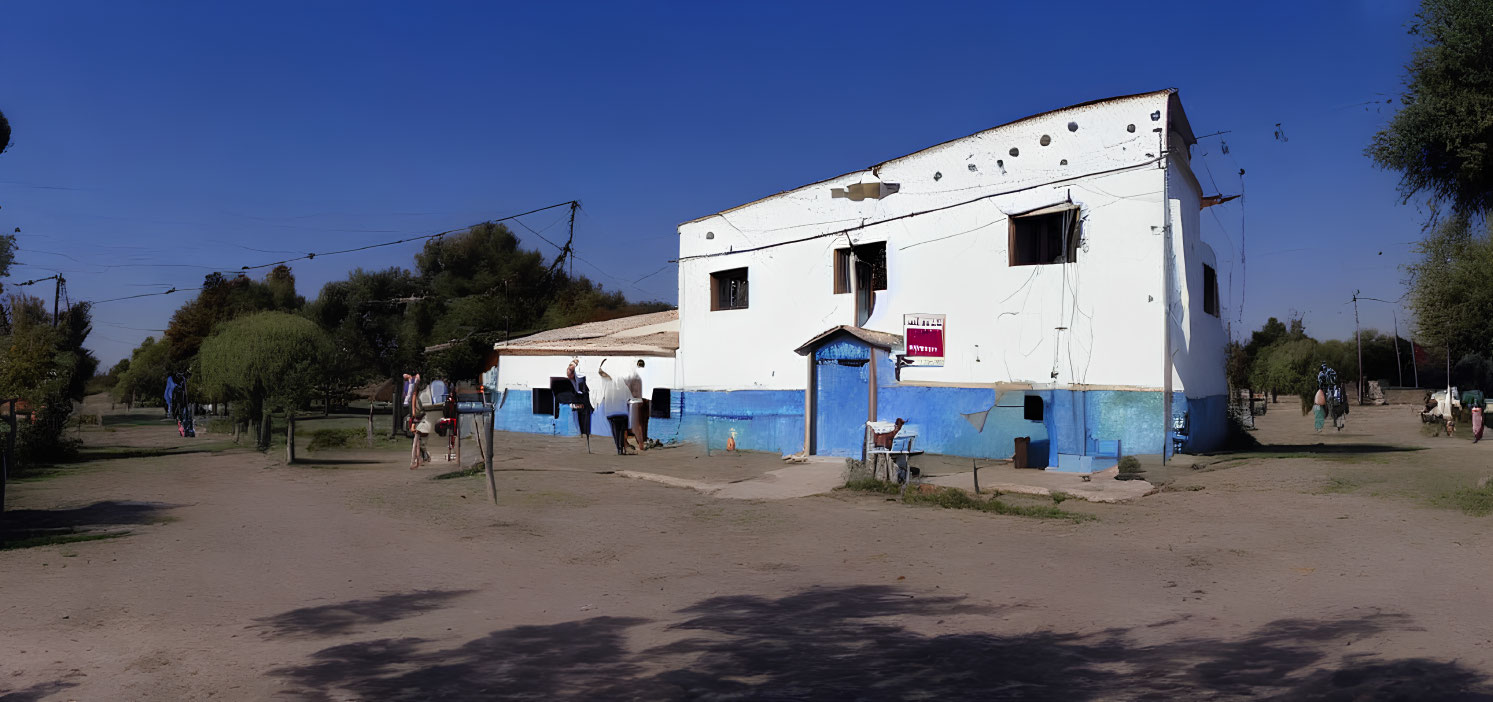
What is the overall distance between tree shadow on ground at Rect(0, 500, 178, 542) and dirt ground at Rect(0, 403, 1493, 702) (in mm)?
85

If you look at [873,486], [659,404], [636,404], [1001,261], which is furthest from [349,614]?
[659,404]

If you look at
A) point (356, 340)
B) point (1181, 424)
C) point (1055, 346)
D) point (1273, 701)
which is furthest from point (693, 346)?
point (356, 340)

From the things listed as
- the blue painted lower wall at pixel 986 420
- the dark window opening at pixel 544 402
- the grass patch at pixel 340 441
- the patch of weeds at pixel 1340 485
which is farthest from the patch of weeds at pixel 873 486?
the dark window opening at pixel 544 402

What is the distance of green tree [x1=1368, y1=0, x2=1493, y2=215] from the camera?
2084 cm

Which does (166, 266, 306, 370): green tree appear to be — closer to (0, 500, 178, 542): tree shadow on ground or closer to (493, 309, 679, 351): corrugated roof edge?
(493, 309, 679, 351): corrugated roof edge

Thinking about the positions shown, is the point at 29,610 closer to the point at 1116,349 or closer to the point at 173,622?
the point at 173,622

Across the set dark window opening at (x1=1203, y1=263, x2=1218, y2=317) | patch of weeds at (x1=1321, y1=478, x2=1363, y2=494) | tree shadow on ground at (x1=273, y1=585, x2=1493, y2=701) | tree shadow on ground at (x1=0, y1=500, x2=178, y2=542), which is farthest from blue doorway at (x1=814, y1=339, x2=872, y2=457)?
tree shadow on ground at (x1=273, y1=585, x2=1493, y2=701)

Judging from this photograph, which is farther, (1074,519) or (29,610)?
(1074,519)

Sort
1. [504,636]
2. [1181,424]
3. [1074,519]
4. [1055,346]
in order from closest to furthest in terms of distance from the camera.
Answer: [504,636], [1074,519], [1181,424], [1055,346]

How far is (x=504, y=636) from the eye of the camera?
6.27 metres

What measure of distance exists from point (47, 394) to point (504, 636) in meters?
18.4

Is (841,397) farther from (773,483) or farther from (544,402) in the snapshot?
(544,402)

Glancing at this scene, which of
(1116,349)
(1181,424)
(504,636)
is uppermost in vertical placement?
(1116,349)

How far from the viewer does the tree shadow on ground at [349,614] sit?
641 cm
